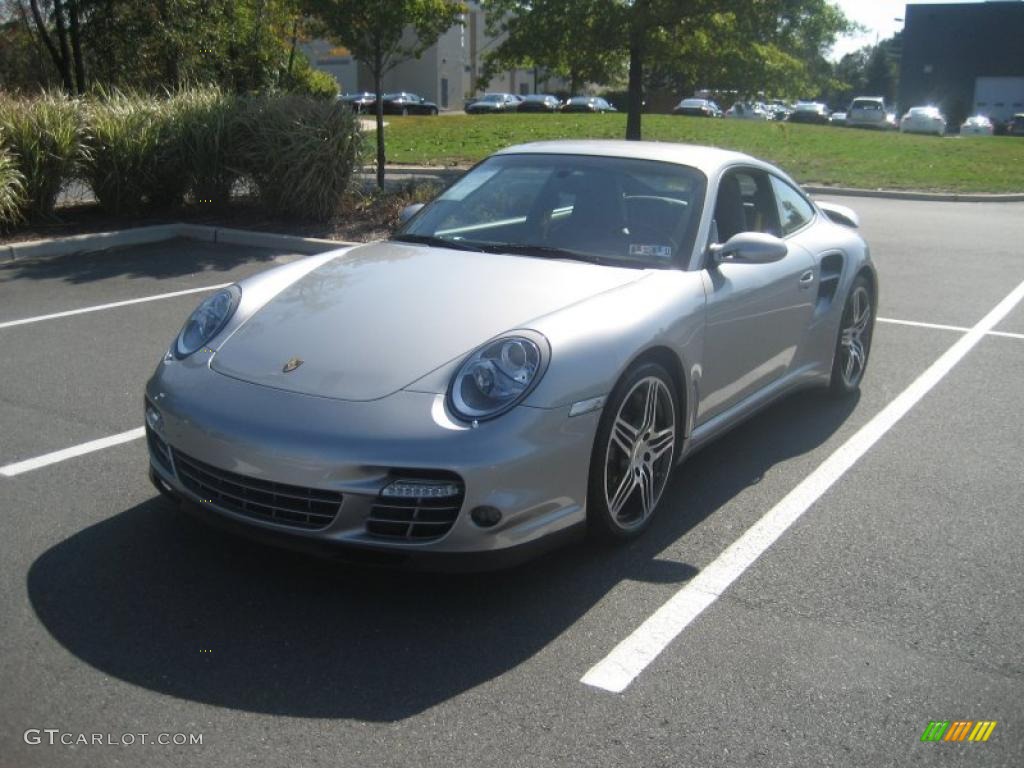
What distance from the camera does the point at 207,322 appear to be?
4184 millimetres

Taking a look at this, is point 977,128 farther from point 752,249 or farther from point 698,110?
point 752,249

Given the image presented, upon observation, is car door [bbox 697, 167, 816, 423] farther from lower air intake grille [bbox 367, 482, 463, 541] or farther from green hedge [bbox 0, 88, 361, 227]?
green hedge [bbox 0, 88, 361, 227]

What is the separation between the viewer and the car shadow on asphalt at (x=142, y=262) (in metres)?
9.41

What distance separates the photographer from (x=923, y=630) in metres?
3.51

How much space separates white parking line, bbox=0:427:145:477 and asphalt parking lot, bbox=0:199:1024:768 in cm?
4

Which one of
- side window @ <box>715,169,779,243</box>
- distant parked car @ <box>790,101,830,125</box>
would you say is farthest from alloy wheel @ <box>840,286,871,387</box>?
distant parked car @ <box>790,101,830,125</box>

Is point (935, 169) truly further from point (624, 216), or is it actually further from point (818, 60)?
point (624, 216)

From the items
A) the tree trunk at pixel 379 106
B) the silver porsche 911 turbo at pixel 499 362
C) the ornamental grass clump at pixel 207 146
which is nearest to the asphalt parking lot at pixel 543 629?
the silver porsche 911 turbo at pixel 499 362

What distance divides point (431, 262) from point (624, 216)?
892 millimetres

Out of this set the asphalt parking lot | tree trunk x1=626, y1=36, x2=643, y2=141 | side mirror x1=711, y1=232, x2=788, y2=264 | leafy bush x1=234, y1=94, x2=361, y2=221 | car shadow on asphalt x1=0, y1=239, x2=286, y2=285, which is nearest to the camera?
the asphalt parking lot

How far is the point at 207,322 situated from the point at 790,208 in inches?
125

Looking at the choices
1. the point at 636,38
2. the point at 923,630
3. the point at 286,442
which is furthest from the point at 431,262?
the point at 636,38

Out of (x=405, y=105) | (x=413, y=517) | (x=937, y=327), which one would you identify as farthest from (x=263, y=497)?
(x=405, y=105)

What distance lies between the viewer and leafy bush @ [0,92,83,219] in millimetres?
10711
